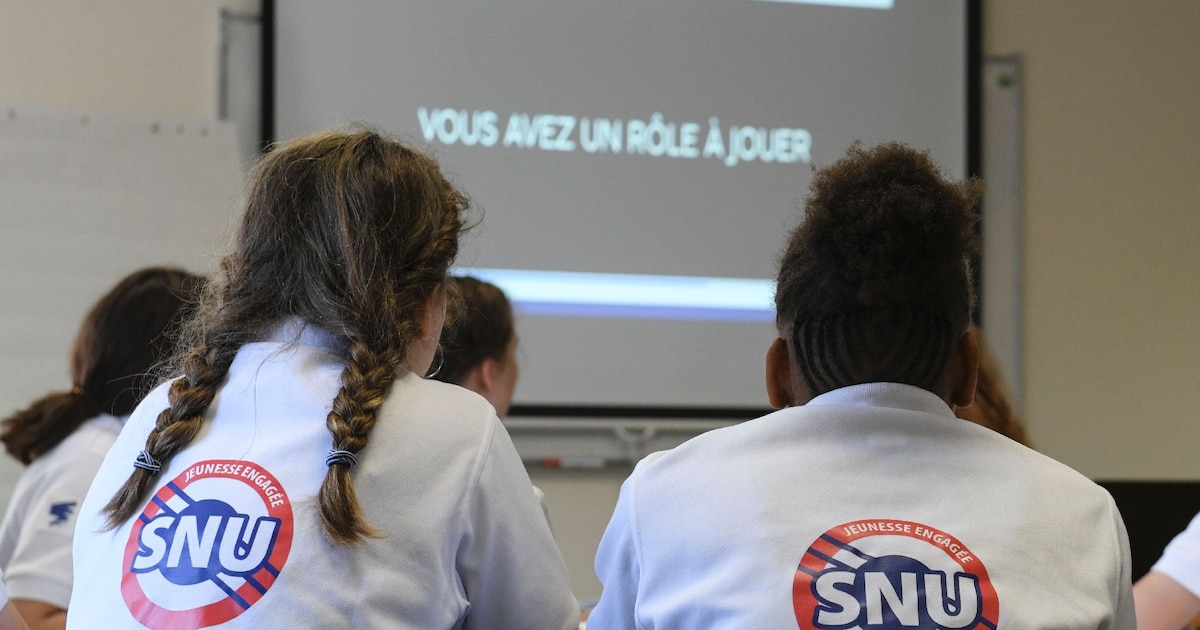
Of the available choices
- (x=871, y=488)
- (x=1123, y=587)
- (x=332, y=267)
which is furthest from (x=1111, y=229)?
(x=332, y=267)

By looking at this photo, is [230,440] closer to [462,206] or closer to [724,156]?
[462,206]

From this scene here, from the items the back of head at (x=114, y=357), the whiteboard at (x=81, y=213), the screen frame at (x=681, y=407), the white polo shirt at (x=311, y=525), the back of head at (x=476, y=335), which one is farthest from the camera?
the screen frame at (x=681, y=407)

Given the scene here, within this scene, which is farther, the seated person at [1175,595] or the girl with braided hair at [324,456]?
the seated person at [1175,595]

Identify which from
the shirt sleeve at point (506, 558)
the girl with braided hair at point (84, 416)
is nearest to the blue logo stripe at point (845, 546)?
the shirt sleeve at point (506, 558)

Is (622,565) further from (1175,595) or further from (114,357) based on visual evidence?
(114,357)

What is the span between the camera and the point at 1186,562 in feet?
5.40

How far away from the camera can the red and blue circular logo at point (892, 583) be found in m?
0.92

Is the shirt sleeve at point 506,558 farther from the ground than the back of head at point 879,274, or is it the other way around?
the back of head at point 879,274

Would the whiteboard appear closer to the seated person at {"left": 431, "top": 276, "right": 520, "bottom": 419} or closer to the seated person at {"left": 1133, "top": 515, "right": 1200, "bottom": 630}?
the seated person at {"left": 431, "top": 276, "right": 520, "bottom": 419}

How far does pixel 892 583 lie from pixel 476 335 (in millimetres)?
1313

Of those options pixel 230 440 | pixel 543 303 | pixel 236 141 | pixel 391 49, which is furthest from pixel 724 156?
pixel 230 440

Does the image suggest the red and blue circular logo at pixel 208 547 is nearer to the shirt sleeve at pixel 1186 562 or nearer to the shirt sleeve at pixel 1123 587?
the shirt sleeve at pixel 1123 587

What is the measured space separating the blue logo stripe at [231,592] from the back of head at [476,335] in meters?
1.09

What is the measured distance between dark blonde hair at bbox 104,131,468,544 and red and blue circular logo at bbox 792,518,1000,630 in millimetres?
458
